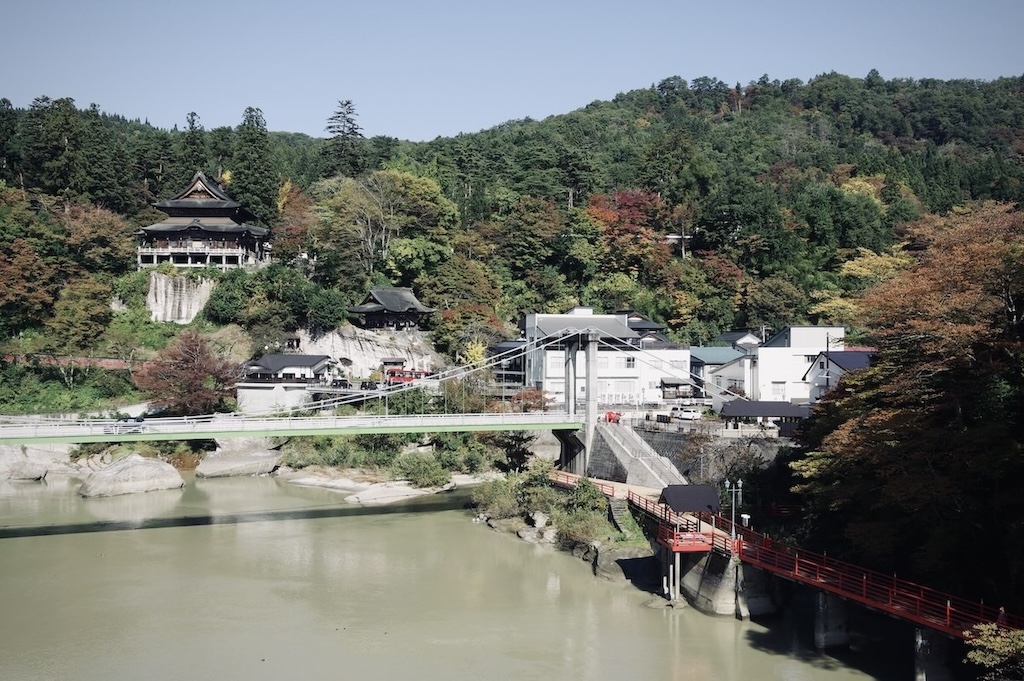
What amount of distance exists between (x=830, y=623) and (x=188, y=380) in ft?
73.8

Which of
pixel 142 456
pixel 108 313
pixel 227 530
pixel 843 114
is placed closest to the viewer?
pixel 227 530

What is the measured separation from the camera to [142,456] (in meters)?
29.5

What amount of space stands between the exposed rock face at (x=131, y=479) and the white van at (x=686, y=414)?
15094mm

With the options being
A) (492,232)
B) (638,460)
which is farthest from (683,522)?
(492,232)

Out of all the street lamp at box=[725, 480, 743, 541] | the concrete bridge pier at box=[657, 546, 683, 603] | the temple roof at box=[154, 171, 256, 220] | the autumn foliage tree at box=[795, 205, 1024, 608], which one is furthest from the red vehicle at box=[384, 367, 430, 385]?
the autumn foliage tree at box=[795, 205, 1024, 608]

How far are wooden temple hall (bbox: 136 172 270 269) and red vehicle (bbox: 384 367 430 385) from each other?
10073 millimetres

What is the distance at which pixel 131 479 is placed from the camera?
26797mm

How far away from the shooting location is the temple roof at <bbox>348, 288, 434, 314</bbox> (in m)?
35.9

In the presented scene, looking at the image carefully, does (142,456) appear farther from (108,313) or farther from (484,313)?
(484,313)

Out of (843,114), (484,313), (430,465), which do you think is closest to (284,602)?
(430,465)

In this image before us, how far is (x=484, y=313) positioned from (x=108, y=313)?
48.2 feet

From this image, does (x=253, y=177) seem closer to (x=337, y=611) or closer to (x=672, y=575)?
(x=337, y=611)

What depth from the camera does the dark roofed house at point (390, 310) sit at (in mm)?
36156

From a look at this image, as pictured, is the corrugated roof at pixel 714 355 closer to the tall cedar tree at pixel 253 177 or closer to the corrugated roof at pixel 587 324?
the corrugated roof at pixel 587 324
